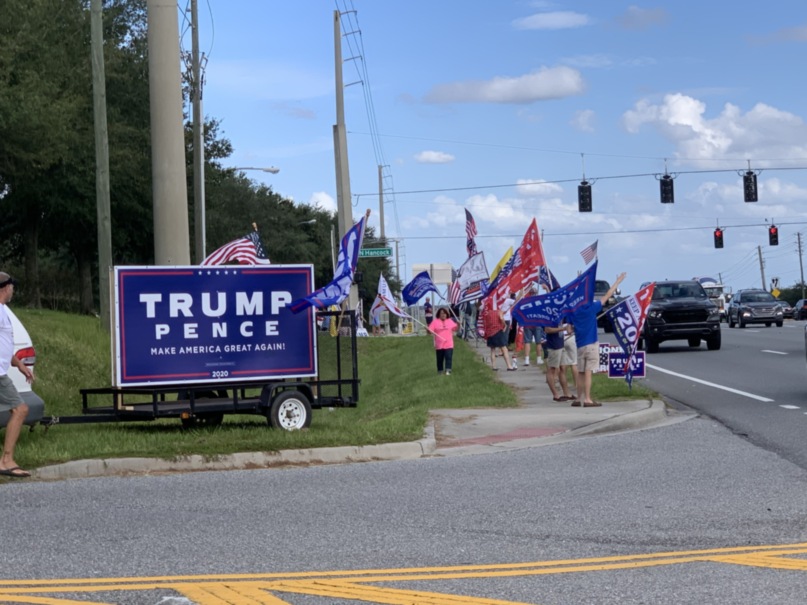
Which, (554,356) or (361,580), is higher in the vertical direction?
(554,356)

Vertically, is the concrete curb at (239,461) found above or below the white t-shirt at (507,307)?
below

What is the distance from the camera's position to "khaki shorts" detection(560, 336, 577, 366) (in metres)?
18.9

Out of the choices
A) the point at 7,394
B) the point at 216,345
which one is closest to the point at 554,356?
the point at 216,345

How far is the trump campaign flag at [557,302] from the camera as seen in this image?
1770cm

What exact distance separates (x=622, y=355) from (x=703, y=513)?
10530 mm

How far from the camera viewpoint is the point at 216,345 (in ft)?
48.0

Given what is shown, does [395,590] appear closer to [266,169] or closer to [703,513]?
[703,513]

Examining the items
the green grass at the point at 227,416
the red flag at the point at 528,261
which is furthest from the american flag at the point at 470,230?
the red flag at the point at 528,261

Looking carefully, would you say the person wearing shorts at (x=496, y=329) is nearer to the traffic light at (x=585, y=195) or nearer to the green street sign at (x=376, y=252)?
the green street sign at (x=376, y=252)

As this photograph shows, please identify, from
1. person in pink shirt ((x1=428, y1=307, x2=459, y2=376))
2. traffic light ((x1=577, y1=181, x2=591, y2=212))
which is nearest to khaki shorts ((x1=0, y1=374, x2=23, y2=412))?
person in pink shirt ((x1=428, y1=307, x2=459, y2=376))

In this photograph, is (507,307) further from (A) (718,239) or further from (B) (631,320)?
(A) (718,239)

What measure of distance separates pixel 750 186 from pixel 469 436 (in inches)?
1467

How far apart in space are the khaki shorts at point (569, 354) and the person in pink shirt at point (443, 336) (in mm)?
6737

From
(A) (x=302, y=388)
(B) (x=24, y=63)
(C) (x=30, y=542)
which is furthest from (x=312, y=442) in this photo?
(B) (x=24, y=63)
